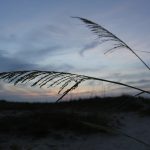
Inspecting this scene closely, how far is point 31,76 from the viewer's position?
2613mm

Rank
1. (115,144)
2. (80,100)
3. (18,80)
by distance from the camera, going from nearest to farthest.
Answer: (18,80)
(115,144)
(80,100)

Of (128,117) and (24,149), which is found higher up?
(128,117)

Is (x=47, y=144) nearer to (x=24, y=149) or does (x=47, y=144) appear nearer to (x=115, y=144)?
(x=24, y=149)

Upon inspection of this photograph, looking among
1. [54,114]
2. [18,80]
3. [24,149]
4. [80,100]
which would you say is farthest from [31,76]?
[80,100]

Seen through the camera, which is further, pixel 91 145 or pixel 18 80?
pixel 91 145

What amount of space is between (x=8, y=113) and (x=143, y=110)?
17.8 ft

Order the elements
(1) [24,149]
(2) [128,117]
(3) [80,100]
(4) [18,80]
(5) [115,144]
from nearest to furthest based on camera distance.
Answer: (4) [18,80], (1) [24,149], (5) [115,144], (2) [128,117], (3) [80,100]

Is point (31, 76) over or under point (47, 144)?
over

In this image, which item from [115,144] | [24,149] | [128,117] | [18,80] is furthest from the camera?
[128,117]

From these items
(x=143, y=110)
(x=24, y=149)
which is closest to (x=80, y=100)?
(x=143, y=110)

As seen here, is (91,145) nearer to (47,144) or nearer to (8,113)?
(47,144)

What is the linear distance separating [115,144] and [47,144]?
7.15ft

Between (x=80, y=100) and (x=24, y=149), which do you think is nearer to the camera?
(x=24, y=149)

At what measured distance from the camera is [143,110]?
1698 cm
